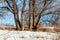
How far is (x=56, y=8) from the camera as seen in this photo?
643 inches

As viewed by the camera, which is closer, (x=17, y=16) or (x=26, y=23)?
(x=17, y=16)

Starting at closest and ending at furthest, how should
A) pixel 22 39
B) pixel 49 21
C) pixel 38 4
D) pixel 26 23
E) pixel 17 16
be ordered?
pixel 22 39 < pixel 17 16 < pixel 38 4 < pixel 26 23 < pixel 49 21

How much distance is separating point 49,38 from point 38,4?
10653mm

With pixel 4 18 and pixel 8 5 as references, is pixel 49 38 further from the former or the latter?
pixel 4 18

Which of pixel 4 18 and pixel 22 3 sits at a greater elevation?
pixel 22 3

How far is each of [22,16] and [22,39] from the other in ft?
32.5

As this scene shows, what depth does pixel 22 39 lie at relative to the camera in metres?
4.93

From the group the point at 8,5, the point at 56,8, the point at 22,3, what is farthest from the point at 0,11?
the point at 56,8

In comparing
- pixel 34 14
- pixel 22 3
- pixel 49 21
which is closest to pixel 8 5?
pixel 22 3

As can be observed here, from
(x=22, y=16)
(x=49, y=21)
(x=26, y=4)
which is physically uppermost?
(x=26, y=4)

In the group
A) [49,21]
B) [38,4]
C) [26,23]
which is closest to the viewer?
[38,4]

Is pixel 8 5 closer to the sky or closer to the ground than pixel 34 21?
closer to the sky

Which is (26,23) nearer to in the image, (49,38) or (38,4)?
(38,4)

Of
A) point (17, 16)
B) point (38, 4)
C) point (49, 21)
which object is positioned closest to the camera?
point (17, 16)
